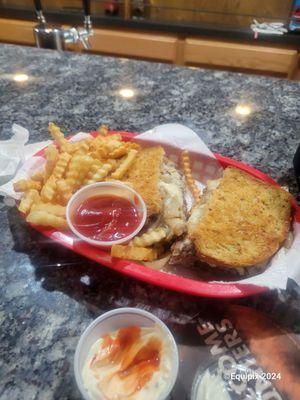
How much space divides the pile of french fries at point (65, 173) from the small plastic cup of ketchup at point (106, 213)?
0.03 meters

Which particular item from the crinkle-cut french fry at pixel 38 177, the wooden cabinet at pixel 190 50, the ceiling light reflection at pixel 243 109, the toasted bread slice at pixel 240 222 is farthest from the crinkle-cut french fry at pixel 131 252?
the wooden cabinet at pixel 190 50

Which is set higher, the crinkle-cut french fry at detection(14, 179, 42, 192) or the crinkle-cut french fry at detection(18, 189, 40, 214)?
→ the crinkle-cut french fry at detection(14, 179, 42, 192)

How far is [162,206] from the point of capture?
1.05 meters

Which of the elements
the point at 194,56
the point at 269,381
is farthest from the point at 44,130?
the point at 194,56

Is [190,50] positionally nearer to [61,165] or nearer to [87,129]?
[87,129]

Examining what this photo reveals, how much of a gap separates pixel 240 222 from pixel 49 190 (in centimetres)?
54

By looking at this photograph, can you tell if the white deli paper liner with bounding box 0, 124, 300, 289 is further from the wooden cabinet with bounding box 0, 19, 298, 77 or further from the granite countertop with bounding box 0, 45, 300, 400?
the wooden cabinet with bounding box 0, 19, 298, 77

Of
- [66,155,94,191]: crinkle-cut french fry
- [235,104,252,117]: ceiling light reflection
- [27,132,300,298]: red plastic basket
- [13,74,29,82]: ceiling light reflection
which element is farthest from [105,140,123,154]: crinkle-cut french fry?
[13,74,29,82]: ceiling light reflection

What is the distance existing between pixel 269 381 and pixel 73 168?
2.40 ft

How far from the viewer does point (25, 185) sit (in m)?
1.03

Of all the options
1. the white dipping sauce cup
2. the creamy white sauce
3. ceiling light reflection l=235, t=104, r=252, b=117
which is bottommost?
the creamy white sauce

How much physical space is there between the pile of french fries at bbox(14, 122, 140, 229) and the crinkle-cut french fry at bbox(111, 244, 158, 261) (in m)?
0.16

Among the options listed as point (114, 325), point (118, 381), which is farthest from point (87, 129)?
point (118, 381)

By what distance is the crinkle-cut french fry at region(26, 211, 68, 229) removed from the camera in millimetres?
932
